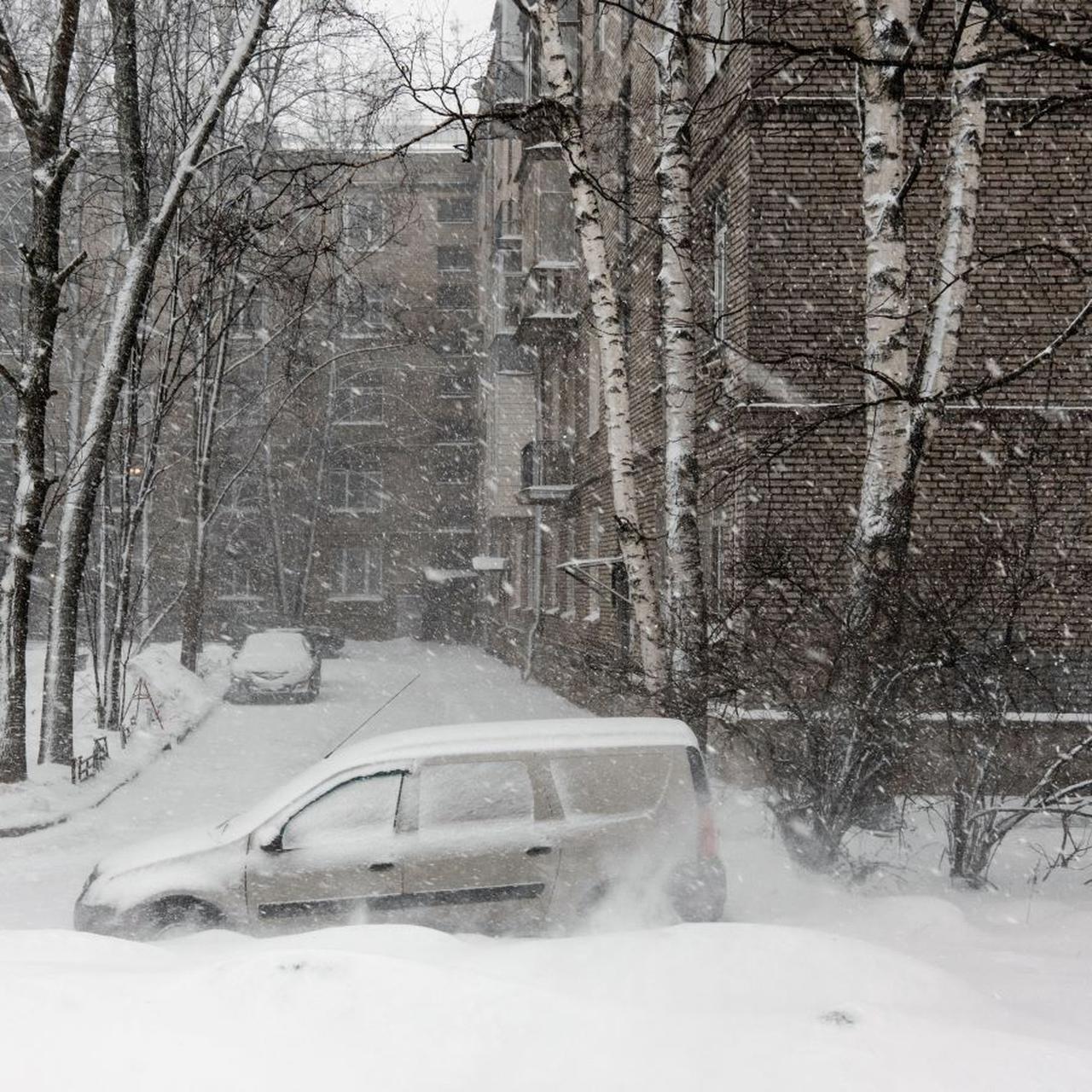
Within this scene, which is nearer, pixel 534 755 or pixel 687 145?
pixel 534 755

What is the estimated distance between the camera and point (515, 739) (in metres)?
6.88

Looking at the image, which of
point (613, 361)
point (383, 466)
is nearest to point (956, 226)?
point (613, 361)

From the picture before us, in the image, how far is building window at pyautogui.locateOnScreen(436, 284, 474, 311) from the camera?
48.4 metres

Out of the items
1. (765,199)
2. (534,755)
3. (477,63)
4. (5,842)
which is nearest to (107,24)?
(477,63)

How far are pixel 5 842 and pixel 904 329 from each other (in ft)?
29.1

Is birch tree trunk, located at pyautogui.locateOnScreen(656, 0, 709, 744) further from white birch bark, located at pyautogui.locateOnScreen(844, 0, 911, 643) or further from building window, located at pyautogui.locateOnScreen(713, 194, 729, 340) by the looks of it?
building window, located at pyautogui.locateOnScreen(713, 194, 729, 340)

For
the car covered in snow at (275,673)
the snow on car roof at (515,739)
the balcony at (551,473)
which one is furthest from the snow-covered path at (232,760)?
the balcony at (551,473)

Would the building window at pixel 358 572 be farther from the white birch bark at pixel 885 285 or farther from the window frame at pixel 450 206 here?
the white birch bark at pixel 885 285

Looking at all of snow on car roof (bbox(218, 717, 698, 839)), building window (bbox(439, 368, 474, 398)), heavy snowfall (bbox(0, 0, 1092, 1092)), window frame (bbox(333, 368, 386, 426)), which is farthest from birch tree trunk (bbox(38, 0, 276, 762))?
building window (bbox(439, 368, 474, 398))

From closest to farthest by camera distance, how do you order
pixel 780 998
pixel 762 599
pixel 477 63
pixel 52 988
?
pixel 52 988 < pixel 780 998 < pixel 762 599 < pixel 477 63

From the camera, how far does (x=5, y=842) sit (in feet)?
36.0

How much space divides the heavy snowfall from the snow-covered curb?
0.29ft

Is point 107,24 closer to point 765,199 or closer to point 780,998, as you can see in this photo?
point 765,199

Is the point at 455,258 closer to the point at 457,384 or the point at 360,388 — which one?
the point at 457,384
